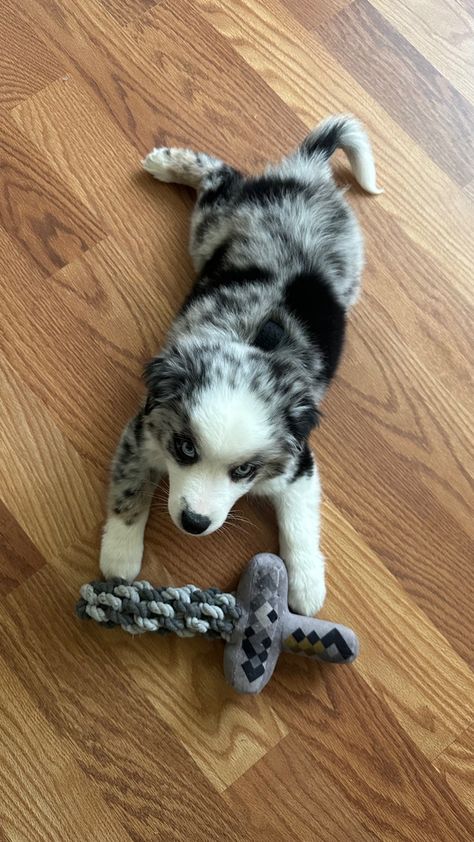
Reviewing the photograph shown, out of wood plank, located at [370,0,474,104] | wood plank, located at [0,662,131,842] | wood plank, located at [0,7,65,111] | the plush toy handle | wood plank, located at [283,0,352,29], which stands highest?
wood plank, located at [370,0,474,104]

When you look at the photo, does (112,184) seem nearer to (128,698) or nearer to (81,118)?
(81,118)

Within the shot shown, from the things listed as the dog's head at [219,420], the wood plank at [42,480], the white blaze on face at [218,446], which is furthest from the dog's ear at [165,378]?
the wood plank at [42,480]

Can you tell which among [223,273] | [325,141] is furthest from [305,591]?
[325,141]

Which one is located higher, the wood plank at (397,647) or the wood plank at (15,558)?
the wood plank at (397,647)

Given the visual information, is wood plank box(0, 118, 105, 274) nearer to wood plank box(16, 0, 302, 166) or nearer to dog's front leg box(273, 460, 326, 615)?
wood plank box(16, 0, 302, 166)

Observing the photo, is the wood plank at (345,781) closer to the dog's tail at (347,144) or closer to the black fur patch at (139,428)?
the black fur patch at (139,428)

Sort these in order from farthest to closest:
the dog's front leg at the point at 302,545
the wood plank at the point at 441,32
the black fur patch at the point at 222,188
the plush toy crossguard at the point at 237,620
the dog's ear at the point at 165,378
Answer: the wood plank at the point at 441,32 → the black fur patch at the point at 222,188 → the dog's front leg at the point at 302,545 → the plush toy crossguard at the point at 237,620 → the dog's ear at the point at 165,378

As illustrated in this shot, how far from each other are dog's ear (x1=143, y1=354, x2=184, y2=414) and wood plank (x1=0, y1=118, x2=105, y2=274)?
64 cm

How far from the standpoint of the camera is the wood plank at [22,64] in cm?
234

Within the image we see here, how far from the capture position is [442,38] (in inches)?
97.8

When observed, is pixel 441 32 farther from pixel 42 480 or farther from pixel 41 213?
pixel 42 480

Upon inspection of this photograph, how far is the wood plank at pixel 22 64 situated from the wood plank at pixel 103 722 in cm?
138

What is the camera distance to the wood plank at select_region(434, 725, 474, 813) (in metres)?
2.02

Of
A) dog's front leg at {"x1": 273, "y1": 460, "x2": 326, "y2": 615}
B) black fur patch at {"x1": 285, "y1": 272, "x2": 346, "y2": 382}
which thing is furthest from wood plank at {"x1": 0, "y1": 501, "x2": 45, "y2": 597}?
black fur patch at {"x1": 285, "y1": 272, "x2": 346, "y2": 382}
